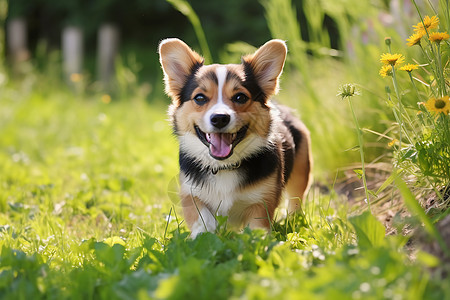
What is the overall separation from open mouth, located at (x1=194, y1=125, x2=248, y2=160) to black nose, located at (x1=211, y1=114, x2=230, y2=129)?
11cm

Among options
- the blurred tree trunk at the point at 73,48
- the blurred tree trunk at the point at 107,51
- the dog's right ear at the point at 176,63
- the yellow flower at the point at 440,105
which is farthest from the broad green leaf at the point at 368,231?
the blurred tree trunk at the point at 107,51

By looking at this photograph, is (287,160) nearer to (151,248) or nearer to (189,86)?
(189,86)

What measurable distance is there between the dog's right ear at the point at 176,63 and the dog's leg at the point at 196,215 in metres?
0.64

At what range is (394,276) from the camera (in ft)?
5.53

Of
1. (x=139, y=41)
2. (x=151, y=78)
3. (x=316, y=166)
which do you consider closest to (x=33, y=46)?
(x=139, y=41)

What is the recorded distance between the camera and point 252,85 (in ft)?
9.73

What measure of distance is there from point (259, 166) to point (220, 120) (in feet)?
1.25

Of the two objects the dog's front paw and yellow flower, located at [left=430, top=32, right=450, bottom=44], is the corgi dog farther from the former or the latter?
yellow flower, located at [left=430, top=32, right=450, bottom=44]

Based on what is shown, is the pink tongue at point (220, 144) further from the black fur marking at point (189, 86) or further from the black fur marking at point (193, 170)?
the black fur marking at point (189, 86)

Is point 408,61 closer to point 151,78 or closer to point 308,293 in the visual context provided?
point 308,293

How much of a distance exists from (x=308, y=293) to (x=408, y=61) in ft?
7.10

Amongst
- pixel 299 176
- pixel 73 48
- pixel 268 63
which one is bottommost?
pixel 73 48

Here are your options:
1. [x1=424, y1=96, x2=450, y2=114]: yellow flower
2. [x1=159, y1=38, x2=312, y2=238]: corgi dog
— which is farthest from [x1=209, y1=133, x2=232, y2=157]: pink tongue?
[x1=424, y1=96, x2=450, y2=114]: yellow flower

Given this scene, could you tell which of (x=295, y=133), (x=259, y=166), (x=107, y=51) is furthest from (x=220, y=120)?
(x=107, y=51)
